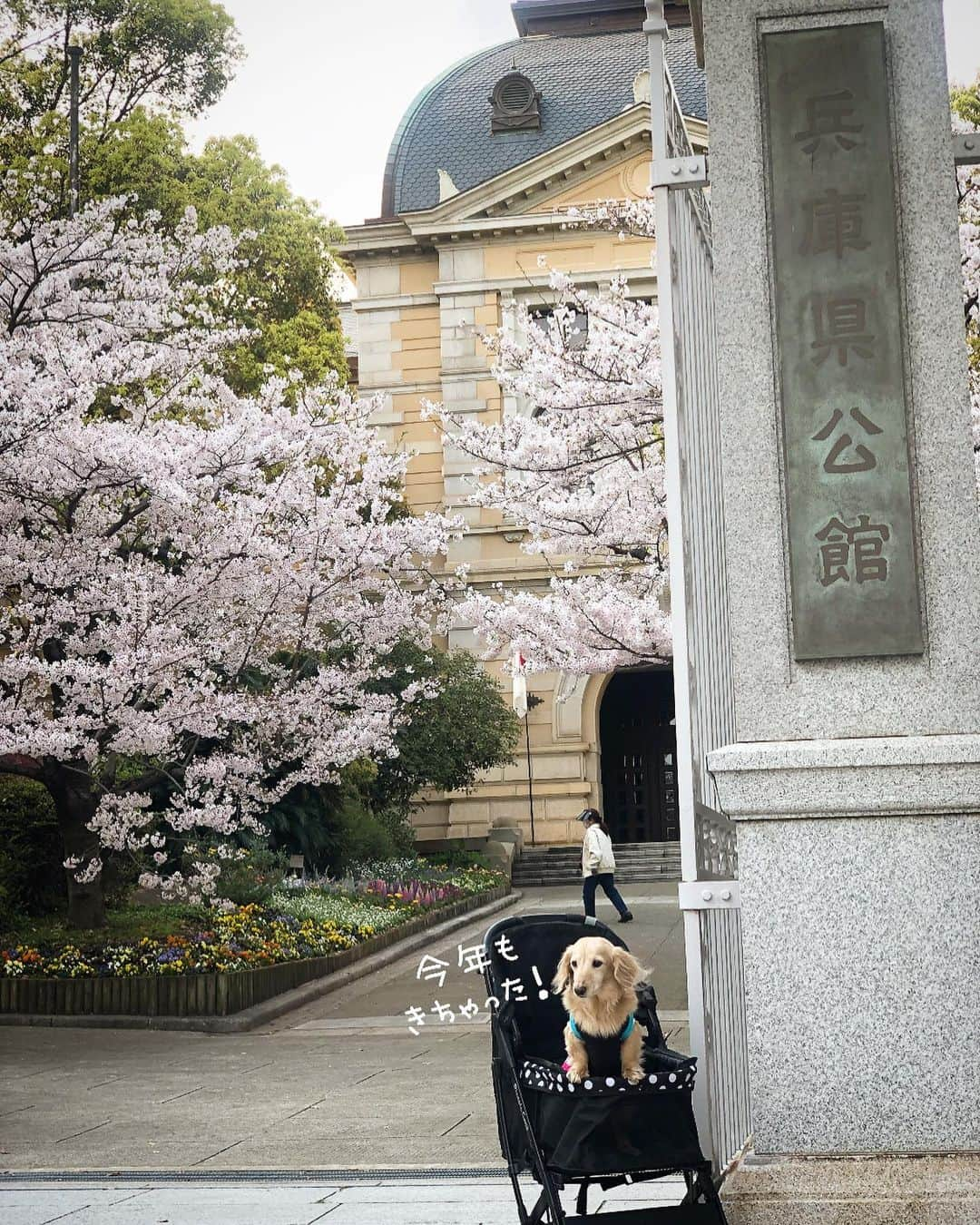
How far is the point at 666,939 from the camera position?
1712 centimetres

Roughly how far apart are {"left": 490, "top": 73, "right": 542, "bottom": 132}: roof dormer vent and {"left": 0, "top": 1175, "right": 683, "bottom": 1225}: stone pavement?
29965mm

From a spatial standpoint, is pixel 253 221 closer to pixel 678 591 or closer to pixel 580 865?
pixel 580 865

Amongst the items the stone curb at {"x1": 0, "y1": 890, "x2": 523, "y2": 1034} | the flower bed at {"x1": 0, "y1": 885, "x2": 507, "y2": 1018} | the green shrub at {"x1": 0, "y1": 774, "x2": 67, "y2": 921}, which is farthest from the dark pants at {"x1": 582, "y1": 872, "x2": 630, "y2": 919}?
the green shrub at {"x1": 0, "y1": 774, "x2": 67, "y2": 921}

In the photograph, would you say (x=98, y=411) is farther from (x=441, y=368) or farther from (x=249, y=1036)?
(x=441, y=368)

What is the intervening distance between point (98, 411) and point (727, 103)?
1541cm

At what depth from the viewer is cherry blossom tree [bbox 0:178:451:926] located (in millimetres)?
13312

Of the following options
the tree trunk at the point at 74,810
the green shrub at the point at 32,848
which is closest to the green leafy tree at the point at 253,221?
the green shrub at the point at 32,848

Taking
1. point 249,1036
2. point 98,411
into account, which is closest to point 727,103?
point 249,1036

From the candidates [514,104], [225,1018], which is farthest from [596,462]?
[514,104]

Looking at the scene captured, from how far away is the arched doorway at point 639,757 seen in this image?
31.6m

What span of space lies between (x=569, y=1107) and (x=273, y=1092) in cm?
596

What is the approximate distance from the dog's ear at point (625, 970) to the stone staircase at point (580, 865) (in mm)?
23067

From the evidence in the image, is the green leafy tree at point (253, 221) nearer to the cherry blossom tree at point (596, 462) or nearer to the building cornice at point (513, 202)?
the building cornice at point (513, 202)

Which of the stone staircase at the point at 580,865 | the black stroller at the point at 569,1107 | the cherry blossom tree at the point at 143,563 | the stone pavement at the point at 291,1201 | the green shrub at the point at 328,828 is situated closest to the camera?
the black stroller at the point at 569,1107
